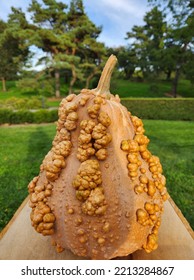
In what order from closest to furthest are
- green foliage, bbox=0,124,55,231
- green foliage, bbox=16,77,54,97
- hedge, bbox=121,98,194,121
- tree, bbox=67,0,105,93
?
green foliage, bbox=0,124,55,231 → hedge, bbox=121,98,194,121 → green foliage, bbox=16,77,54,97 → tree, bbox=67,0,105,93

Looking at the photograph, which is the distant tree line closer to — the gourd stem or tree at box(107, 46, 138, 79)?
tree at box(107, 46, 138, 79)

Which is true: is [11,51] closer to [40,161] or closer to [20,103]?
[20,103]

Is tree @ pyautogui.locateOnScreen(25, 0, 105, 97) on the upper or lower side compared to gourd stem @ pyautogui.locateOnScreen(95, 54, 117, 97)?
upper

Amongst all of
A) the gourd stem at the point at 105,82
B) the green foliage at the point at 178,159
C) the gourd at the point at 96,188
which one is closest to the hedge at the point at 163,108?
the green foliage at the point at 178,159

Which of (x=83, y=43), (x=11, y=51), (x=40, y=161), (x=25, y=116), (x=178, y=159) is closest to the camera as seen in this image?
(x=40, y=161)

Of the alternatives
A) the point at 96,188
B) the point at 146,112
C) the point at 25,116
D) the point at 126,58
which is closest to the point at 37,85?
the point at 25,116

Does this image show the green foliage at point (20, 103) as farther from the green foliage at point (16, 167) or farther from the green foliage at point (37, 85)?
the green foliage at point (16, 167)

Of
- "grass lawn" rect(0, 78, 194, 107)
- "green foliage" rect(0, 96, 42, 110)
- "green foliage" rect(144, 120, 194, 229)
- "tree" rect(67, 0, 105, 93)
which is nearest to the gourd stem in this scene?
"green foliage" rect(144, 120, 194, 229)

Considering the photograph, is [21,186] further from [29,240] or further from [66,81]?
[66,81]
